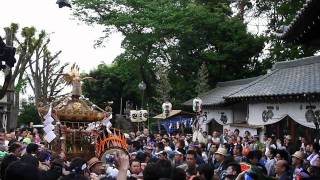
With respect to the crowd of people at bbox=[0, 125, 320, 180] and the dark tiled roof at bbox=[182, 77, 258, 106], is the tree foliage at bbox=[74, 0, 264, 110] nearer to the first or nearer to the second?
the dark tiled roof at bbox=[182, 77, 258, 106]

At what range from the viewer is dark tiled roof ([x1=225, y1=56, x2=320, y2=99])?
1777cm

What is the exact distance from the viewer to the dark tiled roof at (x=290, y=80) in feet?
58.3

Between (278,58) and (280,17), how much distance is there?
3638 mm

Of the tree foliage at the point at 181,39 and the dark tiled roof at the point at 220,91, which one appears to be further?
the tree foliage at the point at 181,39

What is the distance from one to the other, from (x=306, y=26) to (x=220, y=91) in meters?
19.9

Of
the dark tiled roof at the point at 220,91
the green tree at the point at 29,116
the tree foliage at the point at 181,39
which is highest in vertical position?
the tree foliage at the point at 181,39

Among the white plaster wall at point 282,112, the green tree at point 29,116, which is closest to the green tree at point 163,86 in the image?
the white plaster wall at point 282,112

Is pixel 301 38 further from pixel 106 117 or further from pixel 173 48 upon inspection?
pixel 173 48

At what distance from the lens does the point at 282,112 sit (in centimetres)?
1930

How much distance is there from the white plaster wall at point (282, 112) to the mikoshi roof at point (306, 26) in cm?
758

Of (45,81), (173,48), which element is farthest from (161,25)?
(45,81)

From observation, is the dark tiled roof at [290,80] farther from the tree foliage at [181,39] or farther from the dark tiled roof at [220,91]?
the tree foliage at [181,39]

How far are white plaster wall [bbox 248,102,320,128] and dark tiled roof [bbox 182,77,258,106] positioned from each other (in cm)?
408

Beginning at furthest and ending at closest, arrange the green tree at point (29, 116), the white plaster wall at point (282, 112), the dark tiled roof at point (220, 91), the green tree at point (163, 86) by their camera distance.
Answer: the green tree at point (29, 116) → the green tree at point (163, 86) → the dark tiled roof at point (220, 91) → the white plaster wall at point (282, 112)
